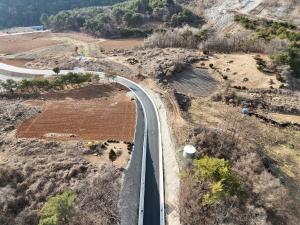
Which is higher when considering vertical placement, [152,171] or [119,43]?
[119,43]

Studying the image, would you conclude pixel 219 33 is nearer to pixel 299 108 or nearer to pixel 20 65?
pixel 299 108

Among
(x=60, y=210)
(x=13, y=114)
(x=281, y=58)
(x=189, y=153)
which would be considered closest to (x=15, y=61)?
(x=13, y=114)

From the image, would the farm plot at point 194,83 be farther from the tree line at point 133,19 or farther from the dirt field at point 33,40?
the dirt field at point 33,40

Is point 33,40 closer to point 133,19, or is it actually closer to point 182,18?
point 133,19

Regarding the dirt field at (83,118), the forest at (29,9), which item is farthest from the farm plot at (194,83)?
the forest at (29,9)

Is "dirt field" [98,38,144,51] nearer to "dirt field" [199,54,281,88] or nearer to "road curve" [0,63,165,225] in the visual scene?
"dirt field" [199,54,281,88]

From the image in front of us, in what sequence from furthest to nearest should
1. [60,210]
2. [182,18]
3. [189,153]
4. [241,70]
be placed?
1. [182,18]
2. [241,70]
3. [189,153]
4. [60,210]
